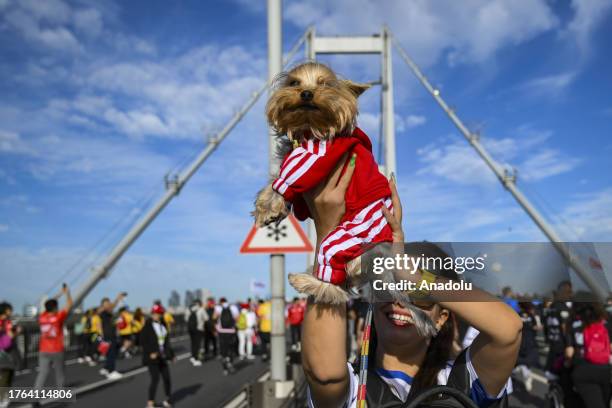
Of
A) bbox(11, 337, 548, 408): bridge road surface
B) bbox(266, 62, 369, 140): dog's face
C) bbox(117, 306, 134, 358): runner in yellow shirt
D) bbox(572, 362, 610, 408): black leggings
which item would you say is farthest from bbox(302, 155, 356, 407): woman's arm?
bbox(117, 306, 134, 358): runner in yellow shirt

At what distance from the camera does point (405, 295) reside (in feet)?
4.25

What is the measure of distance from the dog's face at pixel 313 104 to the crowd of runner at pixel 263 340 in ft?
1.63

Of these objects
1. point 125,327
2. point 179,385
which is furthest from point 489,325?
point 125,327

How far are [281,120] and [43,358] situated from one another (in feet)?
26.2

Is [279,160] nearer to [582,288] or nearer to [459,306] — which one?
[459,306]

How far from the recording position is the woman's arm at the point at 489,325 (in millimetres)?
1322

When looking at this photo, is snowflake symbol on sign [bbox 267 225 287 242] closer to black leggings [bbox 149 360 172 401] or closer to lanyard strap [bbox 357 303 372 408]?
black leggings [bbox 149 360 172 401]

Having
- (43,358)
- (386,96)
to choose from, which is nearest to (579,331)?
(43,358)

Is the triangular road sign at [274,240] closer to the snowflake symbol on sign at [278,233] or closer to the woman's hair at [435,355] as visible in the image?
the snowflake symbol on sign at [278,233]

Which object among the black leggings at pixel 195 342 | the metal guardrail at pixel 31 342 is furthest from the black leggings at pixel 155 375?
the black leggings at pixel 195 342

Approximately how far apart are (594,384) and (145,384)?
869 centimetres

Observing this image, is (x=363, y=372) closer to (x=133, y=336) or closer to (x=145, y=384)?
(x=145, y=384)

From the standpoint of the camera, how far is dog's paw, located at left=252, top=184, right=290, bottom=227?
148 centimetres

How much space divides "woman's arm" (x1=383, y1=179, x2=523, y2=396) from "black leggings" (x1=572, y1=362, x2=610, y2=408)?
4.72 metres
